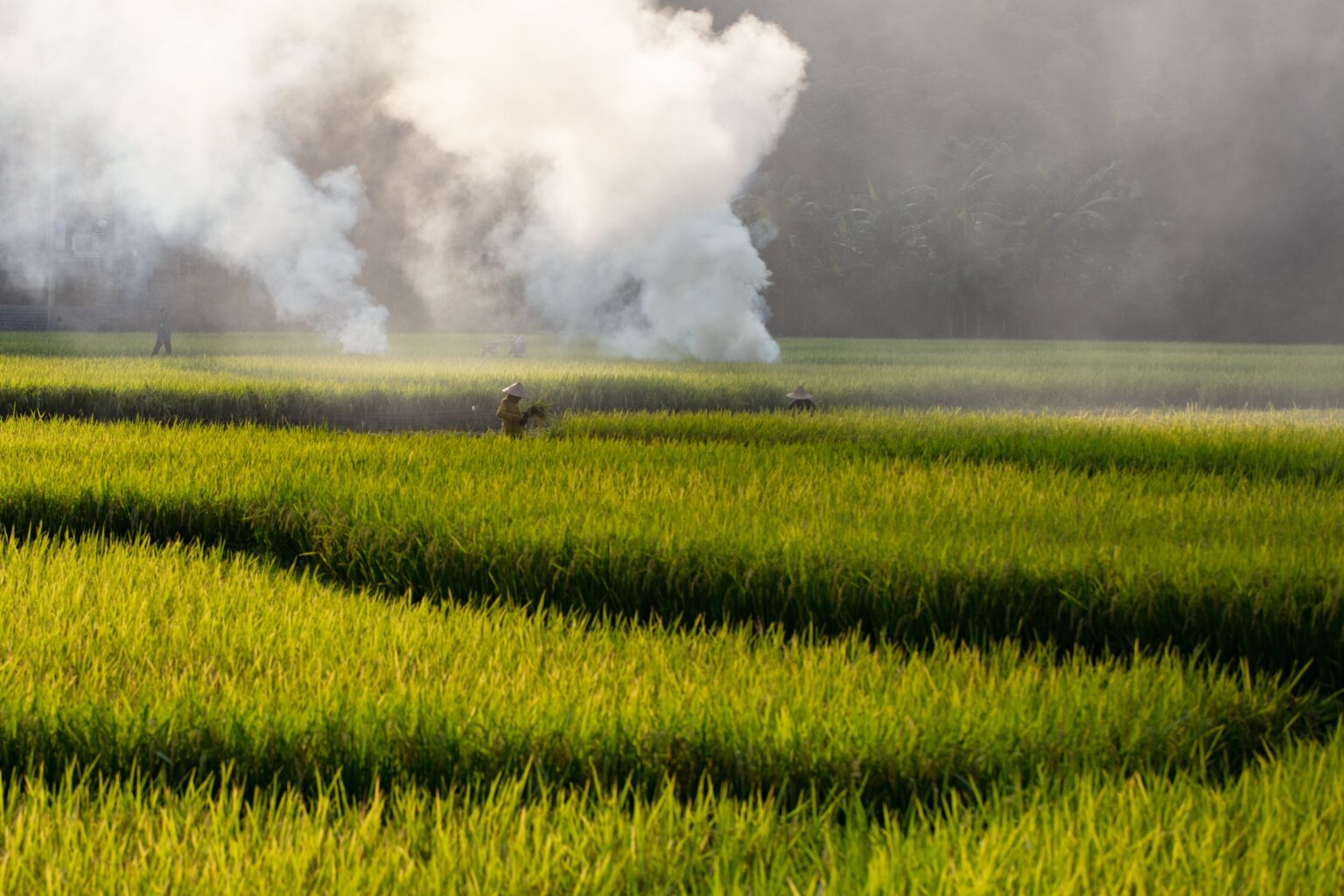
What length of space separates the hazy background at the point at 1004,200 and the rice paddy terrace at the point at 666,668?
25347 millimetres

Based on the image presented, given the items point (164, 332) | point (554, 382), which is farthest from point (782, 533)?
point (164, 332)

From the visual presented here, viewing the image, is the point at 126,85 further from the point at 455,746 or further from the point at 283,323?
the point at 455,746

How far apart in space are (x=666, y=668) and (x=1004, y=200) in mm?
48324

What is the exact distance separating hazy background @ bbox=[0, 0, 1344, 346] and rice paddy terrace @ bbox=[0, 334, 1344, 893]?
25.3 m

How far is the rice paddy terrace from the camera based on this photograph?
2.45 meters

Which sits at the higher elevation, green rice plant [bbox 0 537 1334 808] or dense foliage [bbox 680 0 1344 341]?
dense foliage [bbox 680 0 1344 341]

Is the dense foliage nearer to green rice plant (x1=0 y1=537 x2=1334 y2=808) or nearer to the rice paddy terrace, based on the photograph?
the rice paddy terrace

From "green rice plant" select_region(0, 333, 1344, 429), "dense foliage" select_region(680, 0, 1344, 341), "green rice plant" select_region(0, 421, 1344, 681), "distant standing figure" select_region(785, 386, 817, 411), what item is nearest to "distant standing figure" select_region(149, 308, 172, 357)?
"green rice plant" select_region(0, 333, 1344, 429)

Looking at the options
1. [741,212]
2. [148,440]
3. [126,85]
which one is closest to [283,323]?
[126,85]

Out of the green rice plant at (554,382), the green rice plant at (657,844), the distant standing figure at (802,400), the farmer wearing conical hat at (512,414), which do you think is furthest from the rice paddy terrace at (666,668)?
the green rice plant at (554,382)

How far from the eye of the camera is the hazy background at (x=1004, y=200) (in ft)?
123

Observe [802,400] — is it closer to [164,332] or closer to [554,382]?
[554,382]

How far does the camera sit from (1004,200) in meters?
49.2

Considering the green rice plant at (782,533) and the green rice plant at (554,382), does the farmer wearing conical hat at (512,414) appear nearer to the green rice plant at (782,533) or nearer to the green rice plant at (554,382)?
the green rice plant at (782,533)
